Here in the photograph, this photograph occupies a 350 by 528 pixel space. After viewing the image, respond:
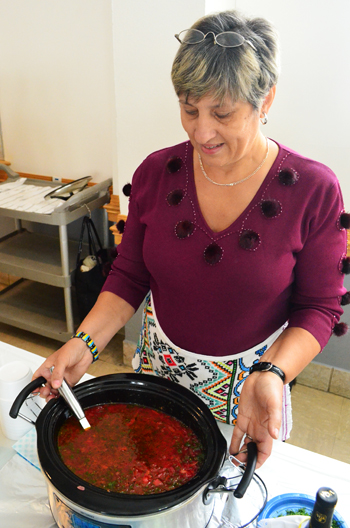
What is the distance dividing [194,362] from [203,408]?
32 centimetres

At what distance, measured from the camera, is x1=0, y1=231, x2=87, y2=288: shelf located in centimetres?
248

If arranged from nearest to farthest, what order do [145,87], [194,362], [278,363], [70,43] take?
[278,363] < [194,362] < [145,87] < [70,43]

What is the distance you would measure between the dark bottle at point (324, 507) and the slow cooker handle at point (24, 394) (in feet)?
1.60

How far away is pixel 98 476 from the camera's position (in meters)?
0.68

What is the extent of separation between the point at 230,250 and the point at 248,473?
49 centimetres

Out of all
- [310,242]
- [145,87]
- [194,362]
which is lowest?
[194,362]

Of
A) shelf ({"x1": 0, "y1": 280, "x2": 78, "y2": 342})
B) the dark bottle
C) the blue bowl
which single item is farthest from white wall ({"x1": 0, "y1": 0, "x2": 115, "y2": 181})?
the dark bottle

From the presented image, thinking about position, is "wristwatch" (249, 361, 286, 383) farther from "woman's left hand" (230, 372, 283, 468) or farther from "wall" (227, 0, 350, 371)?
"wall" (227, 0, 350, 371)

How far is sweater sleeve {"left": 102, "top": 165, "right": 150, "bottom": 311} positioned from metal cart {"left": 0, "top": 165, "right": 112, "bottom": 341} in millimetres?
1161

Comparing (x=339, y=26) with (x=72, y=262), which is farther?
(x=72, y=262)

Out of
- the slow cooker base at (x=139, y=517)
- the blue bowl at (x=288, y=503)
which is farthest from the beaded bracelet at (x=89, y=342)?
the blue bowl at (x=288, y=503)

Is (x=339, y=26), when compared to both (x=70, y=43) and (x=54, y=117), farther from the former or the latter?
(x=54, y=117)

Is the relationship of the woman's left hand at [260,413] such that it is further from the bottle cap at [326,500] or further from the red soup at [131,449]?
the bottle cap at [326,500]

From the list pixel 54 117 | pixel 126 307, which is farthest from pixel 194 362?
pixel 54 117
